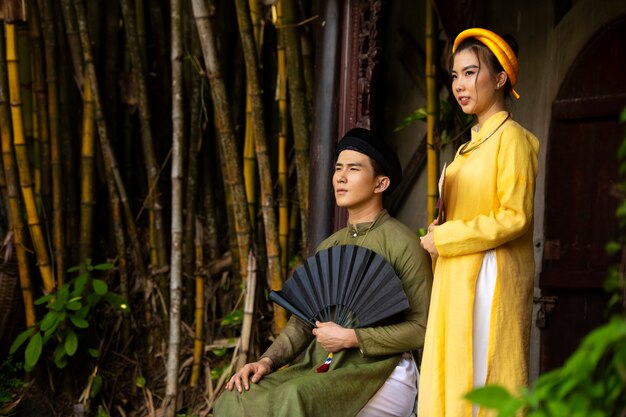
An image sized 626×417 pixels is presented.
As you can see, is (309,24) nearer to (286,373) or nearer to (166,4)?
(166,4)

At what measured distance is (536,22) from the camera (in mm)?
5012

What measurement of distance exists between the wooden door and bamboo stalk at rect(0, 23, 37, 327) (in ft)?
9.99

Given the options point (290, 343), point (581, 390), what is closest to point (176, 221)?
point (290, 343)

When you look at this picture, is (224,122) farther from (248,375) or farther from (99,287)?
(248,375)

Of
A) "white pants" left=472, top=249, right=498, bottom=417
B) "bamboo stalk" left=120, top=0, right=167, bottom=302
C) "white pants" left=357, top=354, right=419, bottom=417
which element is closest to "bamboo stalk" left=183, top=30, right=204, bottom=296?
"bamboo stalk" left=120, top=0, right=167, bottom=302

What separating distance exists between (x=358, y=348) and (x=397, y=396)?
0.75 feet

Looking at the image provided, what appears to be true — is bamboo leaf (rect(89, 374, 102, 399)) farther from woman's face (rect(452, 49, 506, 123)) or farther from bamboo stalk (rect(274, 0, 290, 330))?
woman's face (rect(452, 49, 506, 123))

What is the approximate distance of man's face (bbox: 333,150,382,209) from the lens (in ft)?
11.1

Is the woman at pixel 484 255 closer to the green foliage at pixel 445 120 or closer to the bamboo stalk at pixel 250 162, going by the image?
the green foliage at pixel 445 120

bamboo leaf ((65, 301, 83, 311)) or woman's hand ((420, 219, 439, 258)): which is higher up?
woman's hand ((420, 219, 439, 258))

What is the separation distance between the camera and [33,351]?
505cm

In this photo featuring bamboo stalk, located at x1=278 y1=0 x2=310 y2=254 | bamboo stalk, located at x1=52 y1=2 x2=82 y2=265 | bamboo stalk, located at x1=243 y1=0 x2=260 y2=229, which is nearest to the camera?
bamboo stalk, located at x1=278 y1=0 x2=310 y2=254

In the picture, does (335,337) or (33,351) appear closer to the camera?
(335,337)

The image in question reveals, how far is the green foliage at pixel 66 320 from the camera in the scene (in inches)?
201
